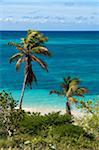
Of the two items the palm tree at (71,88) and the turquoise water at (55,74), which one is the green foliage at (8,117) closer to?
the palm tree at (71,88)

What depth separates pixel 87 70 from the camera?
122875 millimetres

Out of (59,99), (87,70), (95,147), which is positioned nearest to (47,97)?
(59,99)

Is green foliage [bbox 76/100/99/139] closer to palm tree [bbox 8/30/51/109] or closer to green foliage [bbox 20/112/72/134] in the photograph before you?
green foliage [bbox 20/112/72/134]

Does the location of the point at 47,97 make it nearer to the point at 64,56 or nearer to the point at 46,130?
the point at 46,130

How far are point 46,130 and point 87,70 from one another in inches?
3789

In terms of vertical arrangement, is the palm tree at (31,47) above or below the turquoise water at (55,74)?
below

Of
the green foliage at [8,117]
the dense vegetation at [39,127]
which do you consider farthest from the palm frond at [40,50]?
the green foliage at [8,117]

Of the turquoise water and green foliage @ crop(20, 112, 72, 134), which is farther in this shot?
the turquoise water

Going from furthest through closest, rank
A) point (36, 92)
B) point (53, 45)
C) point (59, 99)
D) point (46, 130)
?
point (53, 45), point (36, 92), point (59, 99), point (46, 130)

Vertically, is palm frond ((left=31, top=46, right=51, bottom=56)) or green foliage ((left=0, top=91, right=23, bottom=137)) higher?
palm frond ((left=31, top=46, right=51, bottom=56))

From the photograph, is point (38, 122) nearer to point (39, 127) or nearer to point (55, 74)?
point (39, 127)

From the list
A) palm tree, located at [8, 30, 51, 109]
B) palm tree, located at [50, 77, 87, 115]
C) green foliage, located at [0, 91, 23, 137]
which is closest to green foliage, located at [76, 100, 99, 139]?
green foliage, located at [0, 91, 23, 137]

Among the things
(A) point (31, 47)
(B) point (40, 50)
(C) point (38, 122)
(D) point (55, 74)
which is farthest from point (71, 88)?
(D) point (55, 74)

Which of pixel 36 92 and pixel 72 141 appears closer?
pixel 72 141
